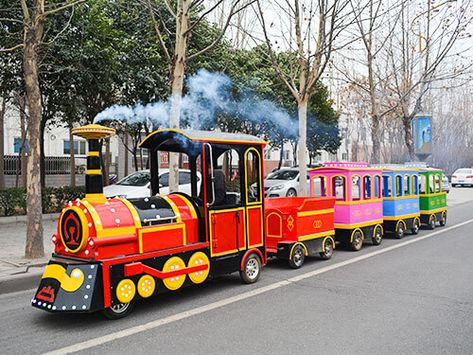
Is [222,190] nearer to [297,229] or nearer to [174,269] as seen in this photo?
[174,269]

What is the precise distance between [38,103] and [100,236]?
3713 millimetres

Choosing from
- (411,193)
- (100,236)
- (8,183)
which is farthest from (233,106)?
(8,183)

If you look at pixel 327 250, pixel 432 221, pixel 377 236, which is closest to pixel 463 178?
pixel 432 221

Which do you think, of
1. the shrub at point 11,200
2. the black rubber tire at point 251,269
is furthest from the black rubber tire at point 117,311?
the shrub at point 11,200

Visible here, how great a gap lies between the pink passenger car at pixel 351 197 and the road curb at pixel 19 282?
5.45 metres

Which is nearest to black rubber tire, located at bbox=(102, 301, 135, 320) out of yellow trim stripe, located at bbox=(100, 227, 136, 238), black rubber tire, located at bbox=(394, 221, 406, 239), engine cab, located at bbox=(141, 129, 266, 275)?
yellow trim stripe, located at bbox=(100, 227, 136, 238)

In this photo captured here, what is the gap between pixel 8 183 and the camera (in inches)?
938

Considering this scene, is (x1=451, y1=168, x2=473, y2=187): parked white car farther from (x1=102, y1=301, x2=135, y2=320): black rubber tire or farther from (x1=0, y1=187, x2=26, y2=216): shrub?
(x1=102, y1=301, x2=135, y2=320): black rubber tire

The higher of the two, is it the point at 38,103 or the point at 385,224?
the point at 38,103

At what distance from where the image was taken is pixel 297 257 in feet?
25.4

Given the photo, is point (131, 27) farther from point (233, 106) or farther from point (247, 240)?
point (247, 240)

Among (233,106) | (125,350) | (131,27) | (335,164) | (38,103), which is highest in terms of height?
(131,27)

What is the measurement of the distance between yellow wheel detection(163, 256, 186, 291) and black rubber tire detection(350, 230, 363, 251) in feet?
15.1

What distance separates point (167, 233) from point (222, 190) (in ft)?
3.18
